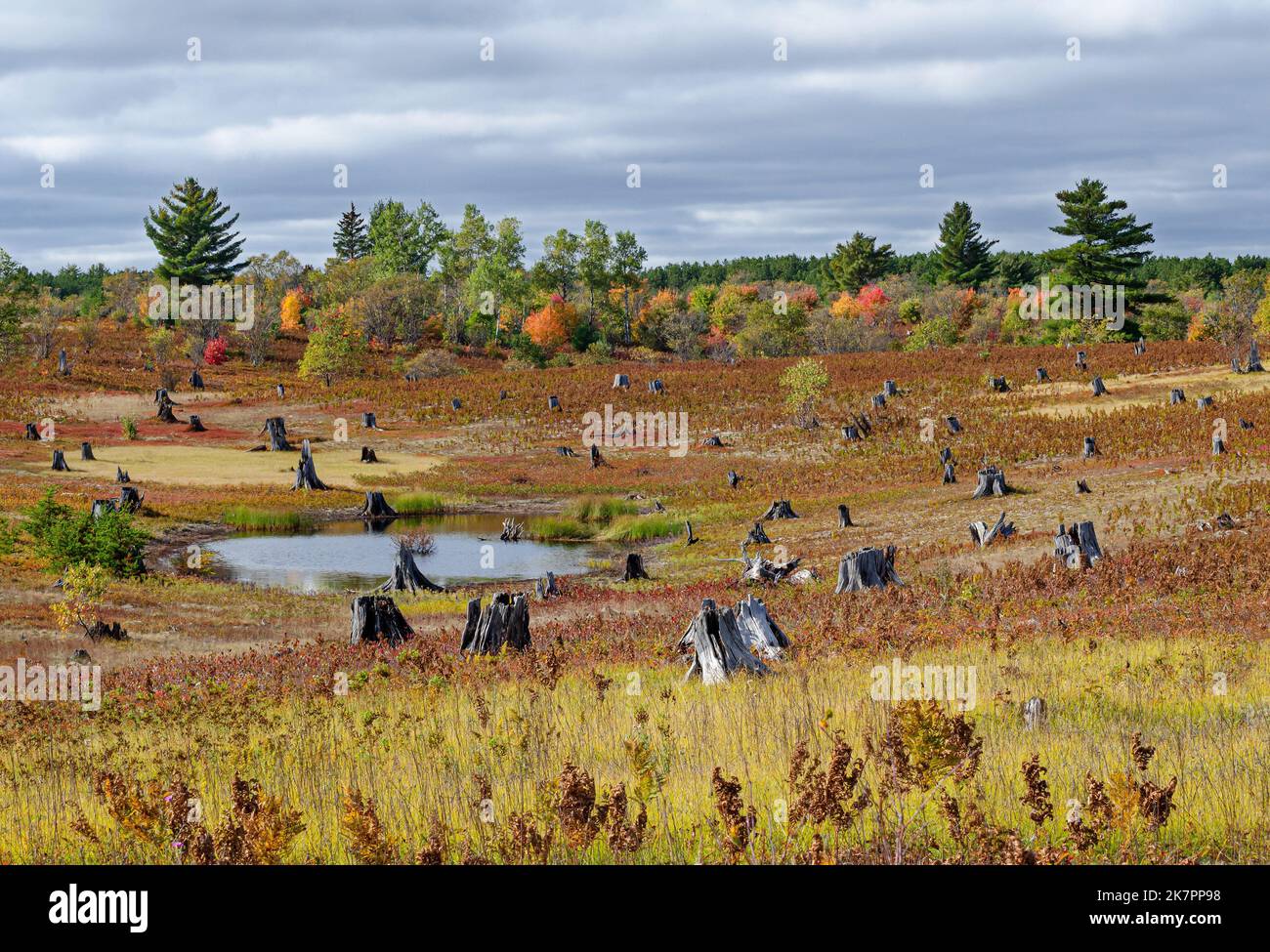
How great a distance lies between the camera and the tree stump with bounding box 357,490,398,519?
49.3m

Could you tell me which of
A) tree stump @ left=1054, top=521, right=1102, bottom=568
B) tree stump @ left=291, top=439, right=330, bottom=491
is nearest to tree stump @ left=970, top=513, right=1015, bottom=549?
tree stump @ left=1054, top=521, right=1102, bottom=568

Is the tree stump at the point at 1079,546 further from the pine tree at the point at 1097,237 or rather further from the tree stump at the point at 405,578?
the pine tree at the point at 1097,237

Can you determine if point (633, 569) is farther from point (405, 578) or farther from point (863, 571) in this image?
point (863, 571)

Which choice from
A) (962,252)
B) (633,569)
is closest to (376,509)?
(633,569)

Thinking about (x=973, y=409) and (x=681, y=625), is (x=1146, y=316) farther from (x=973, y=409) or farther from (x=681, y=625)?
(x=681, y=625)

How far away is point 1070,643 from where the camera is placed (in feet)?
51.4

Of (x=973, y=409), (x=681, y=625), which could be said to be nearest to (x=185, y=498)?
(x=681, y=625)

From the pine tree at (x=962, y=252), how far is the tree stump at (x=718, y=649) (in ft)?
407

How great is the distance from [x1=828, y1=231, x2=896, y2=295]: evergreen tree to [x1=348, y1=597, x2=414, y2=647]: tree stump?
126 m

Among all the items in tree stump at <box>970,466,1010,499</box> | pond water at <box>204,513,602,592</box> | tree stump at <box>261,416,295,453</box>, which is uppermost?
tree stump at <box>261,416,295,453</box>

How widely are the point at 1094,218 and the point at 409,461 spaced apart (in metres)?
60.4

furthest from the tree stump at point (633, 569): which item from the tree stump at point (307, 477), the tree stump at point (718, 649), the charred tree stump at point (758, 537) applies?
the tree stump at point (307, 477)

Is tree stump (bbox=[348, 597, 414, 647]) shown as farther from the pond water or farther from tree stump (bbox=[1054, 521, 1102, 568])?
tree stump (bbox=[1054, 521, 1102, 568])

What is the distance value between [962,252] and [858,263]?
43.1 ft
